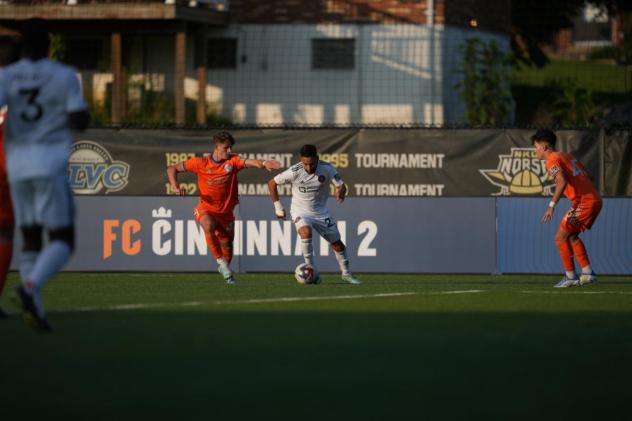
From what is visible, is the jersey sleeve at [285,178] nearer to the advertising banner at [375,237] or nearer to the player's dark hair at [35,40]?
the advertising banner at [375,237]

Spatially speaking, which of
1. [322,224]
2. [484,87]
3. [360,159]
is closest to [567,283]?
[322,224]

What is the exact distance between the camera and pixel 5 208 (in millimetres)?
10578

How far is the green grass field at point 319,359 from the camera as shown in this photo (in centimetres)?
624

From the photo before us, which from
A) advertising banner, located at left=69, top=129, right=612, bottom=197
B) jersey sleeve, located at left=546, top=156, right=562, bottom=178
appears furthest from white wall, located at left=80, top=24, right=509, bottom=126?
jersey sleeve, located at left=546, top=156, right=562, bottom=178

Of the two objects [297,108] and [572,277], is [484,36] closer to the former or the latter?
[297,108]

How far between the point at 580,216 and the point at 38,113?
29.0 feet

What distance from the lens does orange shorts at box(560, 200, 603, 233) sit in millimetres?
16062

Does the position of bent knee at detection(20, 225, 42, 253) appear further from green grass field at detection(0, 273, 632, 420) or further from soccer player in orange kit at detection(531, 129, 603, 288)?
soccer player in orange kit at detection(531, 129, 603, 288)

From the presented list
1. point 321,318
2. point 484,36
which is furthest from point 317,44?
point 321,318

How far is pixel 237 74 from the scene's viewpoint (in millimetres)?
33312

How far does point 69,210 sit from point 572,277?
830 cm

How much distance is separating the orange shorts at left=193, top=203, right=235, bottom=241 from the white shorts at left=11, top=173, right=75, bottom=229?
7294 millimetres

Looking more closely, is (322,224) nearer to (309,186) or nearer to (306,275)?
(309,186)

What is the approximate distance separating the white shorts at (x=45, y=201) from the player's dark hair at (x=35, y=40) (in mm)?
889
